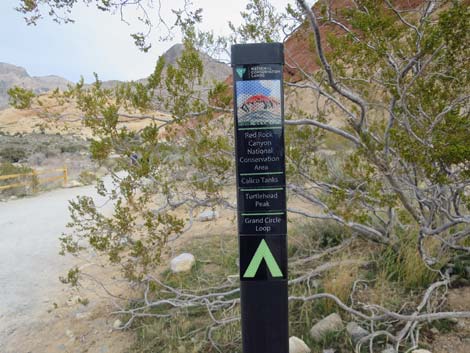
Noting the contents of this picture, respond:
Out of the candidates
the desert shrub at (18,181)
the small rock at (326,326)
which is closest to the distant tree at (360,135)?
the small rock at (326,326)

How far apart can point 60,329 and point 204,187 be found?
7.21 ft

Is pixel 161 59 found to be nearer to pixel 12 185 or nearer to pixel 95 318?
pixel 95 318

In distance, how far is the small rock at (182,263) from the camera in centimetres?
489

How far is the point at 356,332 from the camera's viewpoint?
309 cm

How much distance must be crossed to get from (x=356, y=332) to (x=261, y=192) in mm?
1907

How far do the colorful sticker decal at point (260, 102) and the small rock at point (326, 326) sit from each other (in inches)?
83.0

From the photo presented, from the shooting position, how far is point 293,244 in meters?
4.84

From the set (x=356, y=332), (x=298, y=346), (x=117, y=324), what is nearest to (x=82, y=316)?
(x=117, y=324)

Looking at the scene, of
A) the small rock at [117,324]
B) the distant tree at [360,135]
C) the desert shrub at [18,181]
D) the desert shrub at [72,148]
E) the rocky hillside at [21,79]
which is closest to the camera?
the distant tree at [360,135]

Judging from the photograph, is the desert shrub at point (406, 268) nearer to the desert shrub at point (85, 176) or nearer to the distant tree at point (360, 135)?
the distant tree at point (360, 135)

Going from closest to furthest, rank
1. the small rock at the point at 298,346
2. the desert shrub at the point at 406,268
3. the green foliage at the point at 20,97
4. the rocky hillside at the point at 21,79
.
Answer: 1. the small rock at the point at 298,346
2. the green foliage at the point at 20,97
3. the desert shrub at the point at 406,268
4. the rocky hillside at the point at 21,79

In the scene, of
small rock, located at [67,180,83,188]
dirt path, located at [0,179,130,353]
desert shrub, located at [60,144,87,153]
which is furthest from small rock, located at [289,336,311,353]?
desert shrub, located at [60,144,87,153]

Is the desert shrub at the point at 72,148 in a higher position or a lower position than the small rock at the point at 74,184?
higher

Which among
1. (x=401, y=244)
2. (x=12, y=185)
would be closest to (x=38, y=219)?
(x=12, y=185)
